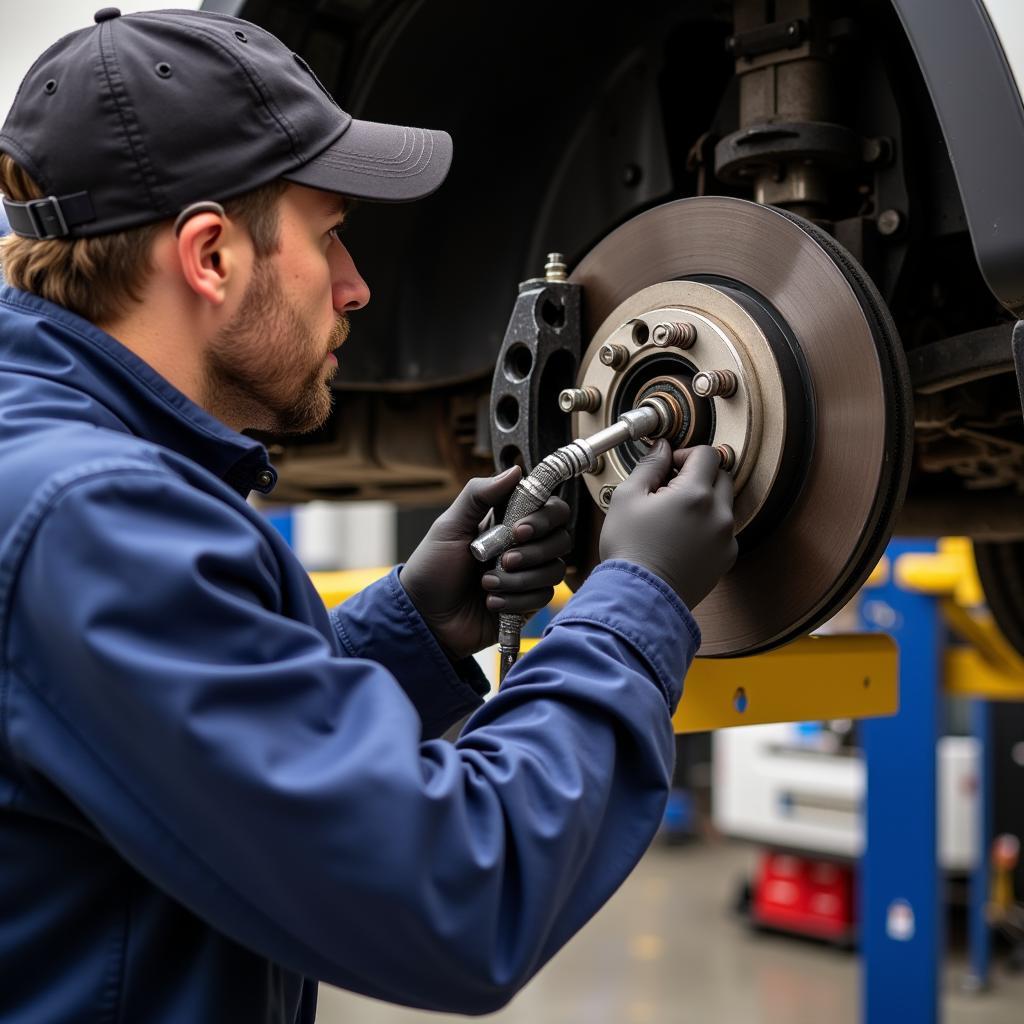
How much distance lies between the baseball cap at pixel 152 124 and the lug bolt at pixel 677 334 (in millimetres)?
295

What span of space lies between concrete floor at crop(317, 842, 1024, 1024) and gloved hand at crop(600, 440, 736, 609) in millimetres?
2953

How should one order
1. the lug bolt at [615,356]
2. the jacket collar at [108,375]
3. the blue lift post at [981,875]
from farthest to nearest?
the blue lift post at [981,875] < the lug bolt at [615,356] < the jacket collar at [108,375]

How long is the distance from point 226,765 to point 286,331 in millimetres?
343

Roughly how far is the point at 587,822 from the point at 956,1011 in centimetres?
355

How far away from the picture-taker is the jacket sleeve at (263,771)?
623 millimetres

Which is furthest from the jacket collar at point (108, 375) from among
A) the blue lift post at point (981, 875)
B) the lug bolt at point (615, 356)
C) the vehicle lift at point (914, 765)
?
the blue lift post at point (981, 875)

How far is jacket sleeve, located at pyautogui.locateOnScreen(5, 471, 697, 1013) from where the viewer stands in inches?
24.5

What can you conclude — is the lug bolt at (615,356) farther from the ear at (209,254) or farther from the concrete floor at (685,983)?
the concrete floor at (685,983)

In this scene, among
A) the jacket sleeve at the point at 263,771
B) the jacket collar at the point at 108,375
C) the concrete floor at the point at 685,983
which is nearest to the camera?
the jacket sleeve at the point at 263,771

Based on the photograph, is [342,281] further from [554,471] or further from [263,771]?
[263,771]

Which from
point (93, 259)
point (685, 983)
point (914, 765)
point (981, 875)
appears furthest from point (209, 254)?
point (981, 875)

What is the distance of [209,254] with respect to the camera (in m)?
0.80

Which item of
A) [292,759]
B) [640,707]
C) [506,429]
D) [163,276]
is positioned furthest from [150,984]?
[506,429]

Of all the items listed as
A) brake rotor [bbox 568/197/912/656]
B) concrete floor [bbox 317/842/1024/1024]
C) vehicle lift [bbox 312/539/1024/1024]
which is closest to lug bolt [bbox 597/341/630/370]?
brake rotor [bbox 568/197/912/656]
